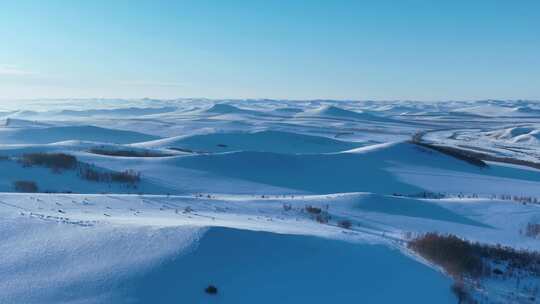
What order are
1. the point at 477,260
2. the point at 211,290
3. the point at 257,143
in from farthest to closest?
1. the point at 257,143
2. the point at 477,260
3. the point at 211,290

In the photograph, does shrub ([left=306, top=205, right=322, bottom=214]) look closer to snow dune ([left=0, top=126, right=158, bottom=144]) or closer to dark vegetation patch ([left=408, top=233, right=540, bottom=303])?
dark vegetation patch ([left=408, top=233, right=540, bottom=303])

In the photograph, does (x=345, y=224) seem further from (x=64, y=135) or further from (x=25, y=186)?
(x=64, y=135)

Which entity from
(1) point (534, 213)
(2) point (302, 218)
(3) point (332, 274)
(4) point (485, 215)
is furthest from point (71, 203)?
(1) point (534, 213)

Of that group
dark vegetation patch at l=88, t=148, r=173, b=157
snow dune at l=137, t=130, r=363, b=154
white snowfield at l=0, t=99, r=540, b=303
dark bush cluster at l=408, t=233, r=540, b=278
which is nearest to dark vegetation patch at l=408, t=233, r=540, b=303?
dark bush cluster at l=408, t=233, r=540, b=278

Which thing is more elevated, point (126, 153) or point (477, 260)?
point (477, 260)

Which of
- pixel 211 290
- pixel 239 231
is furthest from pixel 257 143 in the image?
pixel 211 290

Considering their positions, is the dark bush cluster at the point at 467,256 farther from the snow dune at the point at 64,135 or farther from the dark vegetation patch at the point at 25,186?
the snow dune at the point at 64,135

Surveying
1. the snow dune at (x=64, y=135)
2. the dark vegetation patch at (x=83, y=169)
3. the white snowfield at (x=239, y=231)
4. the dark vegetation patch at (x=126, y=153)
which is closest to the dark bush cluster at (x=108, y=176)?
the dark vegetation patch at (x=83, y=169)

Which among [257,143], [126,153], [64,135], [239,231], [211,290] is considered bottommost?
[257,143]

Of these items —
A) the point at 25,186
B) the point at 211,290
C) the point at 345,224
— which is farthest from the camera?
the point at 25,186
